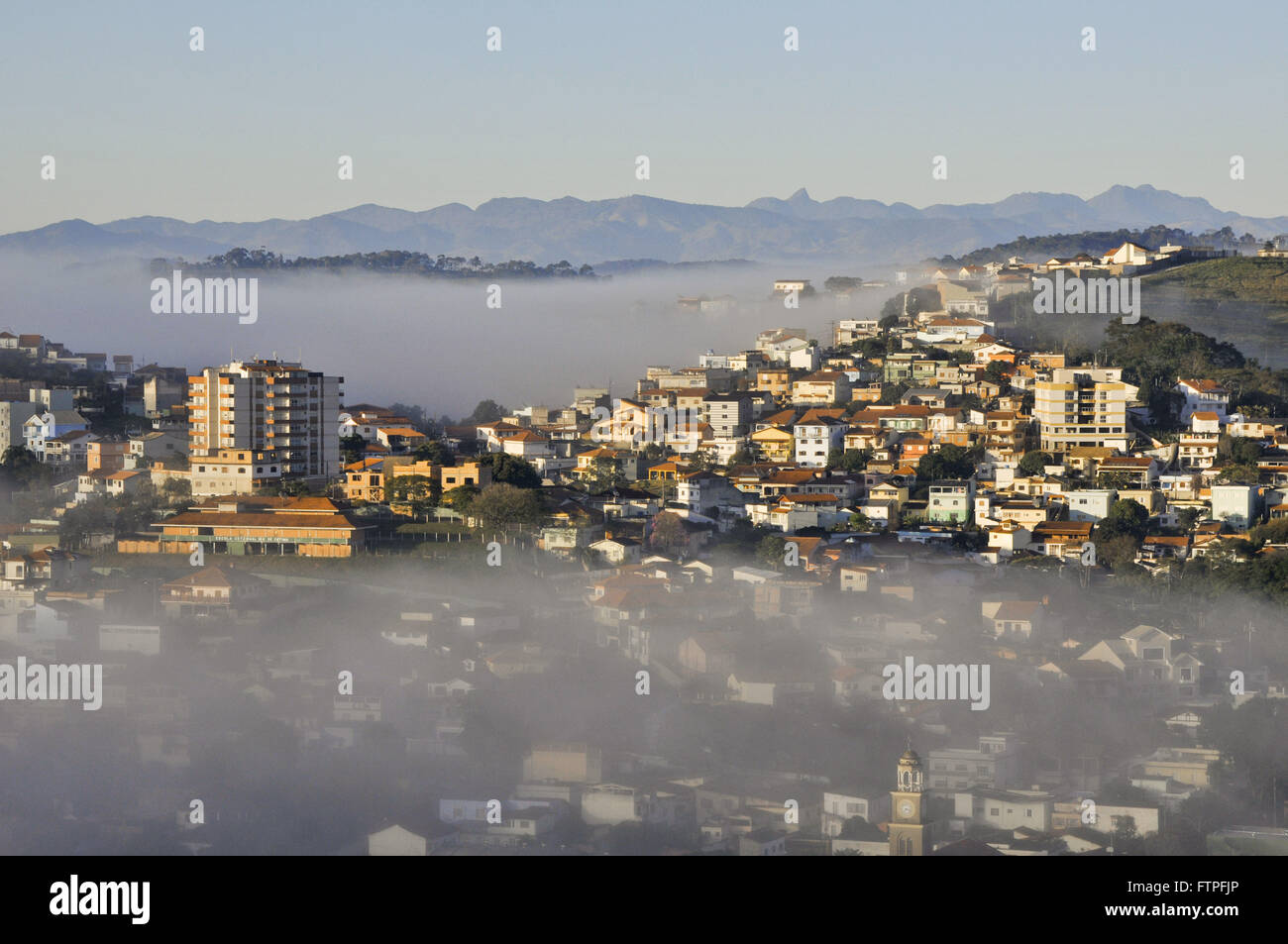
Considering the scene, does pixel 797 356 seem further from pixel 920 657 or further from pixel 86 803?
pixel 86 803

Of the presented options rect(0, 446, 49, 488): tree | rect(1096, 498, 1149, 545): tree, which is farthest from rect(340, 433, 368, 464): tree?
rect(1096, 498, 1149, 545): tree

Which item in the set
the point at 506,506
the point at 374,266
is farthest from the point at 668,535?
the point at 374,266

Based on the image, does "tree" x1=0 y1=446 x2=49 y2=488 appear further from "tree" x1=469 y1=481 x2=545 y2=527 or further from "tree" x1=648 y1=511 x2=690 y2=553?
"tree" x1=648 y1=511 x2=690 y2=553

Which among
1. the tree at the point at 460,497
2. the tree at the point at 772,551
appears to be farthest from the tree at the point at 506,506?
the tree at the point at 772,551

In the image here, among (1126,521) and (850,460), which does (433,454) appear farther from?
(1126,521)

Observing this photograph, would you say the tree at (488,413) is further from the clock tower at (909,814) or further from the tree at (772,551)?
the clock tower at (909,814)
